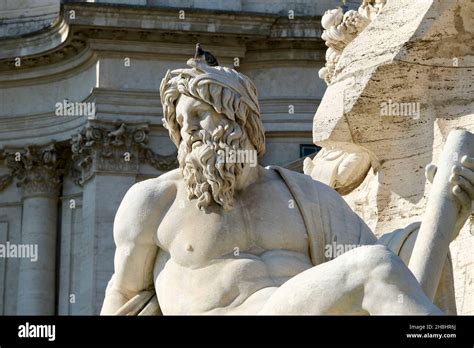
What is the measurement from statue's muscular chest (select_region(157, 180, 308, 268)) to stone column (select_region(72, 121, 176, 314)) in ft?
78.9

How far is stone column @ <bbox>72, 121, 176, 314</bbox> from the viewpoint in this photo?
110 ft

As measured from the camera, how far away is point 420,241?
350 inches

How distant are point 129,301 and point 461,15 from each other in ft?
8.39

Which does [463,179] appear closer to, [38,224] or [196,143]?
[196,143]

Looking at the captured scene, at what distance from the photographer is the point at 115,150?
3406cm

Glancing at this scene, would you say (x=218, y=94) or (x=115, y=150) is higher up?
(x=218, y=94)

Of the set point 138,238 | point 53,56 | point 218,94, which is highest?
point 53,56

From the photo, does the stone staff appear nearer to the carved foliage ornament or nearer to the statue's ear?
the statue's ear

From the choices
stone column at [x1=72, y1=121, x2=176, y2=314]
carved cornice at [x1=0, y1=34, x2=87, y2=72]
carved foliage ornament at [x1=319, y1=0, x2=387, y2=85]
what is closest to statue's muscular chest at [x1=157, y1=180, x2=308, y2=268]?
carved foliage ornament at [x1=319, y1=0, x2=387, y2=85]

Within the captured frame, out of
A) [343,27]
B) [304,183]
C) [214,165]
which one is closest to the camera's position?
[214,165]

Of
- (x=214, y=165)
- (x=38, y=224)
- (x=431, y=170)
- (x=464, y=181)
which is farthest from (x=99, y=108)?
(x=464, y=181)

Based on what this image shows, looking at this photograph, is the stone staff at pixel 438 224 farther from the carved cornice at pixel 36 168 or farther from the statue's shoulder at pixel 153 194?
the carved cornice at pixel 36 168

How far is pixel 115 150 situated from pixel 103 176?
52cm

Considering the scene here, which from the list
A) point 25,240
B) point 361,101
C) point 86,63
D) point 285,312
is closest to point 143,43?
point 86,63
